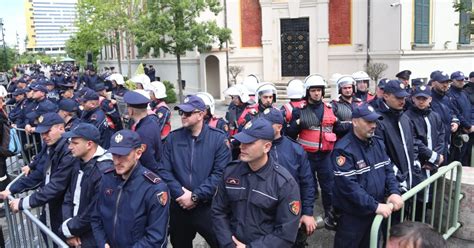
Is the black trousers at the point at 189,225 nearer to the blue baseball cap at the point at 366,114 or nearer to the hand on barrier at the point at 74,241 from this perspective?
the hand on barrier at the point at 74,241

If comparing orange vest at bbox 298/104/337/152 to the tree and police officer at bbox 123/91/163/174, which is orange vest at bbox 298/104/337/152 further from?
the tree

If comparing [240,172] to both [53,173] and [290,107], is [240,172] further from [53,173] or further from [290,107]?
[290,107]

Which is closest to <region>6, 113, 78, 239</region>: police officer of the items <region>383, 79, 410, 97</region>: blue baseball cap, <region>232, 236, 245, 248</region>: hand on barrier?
<region>232, 236, 245, 248</region>: hand on barrier

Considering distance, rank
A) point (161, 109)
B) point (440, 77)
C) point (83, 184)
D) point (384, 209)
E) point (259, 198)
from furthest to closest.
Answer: point (161, 109)
point (440, 77)
point (83, 184)
point (384, 209)
point (259, 198)

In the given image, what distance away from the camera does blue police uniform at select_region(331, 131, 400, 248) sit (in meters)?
3.97

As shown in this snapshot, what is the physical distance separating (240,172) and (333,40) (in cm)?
1993

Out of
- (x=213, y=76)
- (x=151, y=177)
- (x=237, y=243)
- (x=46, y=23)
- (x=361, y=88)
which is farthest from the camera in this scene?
(x=46, y=23)

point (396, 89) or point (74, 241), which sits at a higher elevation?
point (396, 89)

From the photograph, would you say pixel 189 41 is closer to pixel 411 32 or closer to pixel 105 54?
pixel 411 32

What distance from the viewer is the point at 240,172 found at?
3609 mm

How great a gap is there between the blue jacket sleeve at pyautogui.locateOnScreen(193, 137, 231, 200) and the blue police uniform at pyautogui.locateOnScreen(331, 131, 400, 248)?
1159mm

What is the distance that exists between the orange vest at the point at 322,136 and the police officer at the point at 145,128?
1.95m

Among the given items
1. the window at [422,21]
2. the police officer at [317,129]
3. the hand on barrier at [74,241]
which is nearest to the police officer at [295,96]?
the police officer at [317,129]

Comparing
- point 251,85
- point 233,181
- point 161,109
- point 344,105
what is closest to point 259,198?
point 233,181
